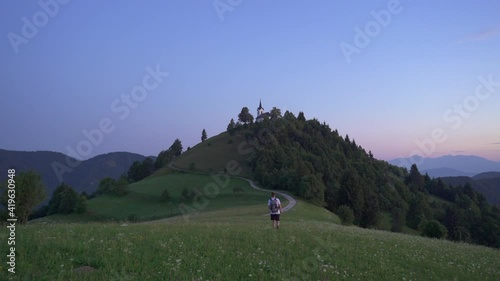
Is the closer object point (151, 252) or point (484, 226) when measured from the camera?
point (151, 252)

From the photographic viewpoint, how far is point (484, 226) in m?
124

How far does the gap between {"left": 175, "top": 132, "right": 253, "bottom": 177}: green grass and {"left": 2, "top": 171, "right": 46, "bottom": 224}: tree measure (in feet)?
317

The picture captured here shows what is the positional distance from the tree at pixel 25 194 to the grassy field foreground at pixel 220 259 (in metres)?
24.9

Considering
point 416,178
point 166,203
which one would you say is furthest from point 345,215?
point 416,178

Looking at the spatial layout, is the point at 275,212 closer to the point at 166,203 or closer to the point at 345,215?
the point at 345,215

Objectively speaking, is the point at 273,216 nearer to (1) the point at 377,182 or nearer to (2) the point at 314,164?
(2) the point at 314,164

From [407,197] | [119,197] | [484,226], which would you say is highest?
[119,197]

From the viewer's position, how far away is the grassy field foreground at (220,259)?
10141 millimetres

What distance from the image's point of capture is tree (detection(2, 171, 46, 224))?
34.9 meters

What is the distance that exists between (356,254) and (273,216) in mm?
9324

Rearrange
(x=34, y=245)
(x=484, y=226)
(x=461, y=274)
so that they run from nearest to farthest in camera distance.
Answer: (x=34, y=245) → (x=461, y=274) → (x=484, y=226)

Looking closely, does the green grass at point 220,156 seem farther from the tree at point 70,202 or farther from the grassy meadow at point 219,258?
the grassy meadow at point 219,258

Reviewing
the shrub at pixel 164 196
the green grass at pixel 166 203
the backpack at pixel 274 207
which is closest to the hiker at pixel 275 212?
the backpack at pixel 274 207

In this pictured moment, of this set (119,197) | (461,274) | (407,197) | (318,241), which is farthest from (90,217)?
(407,197)
